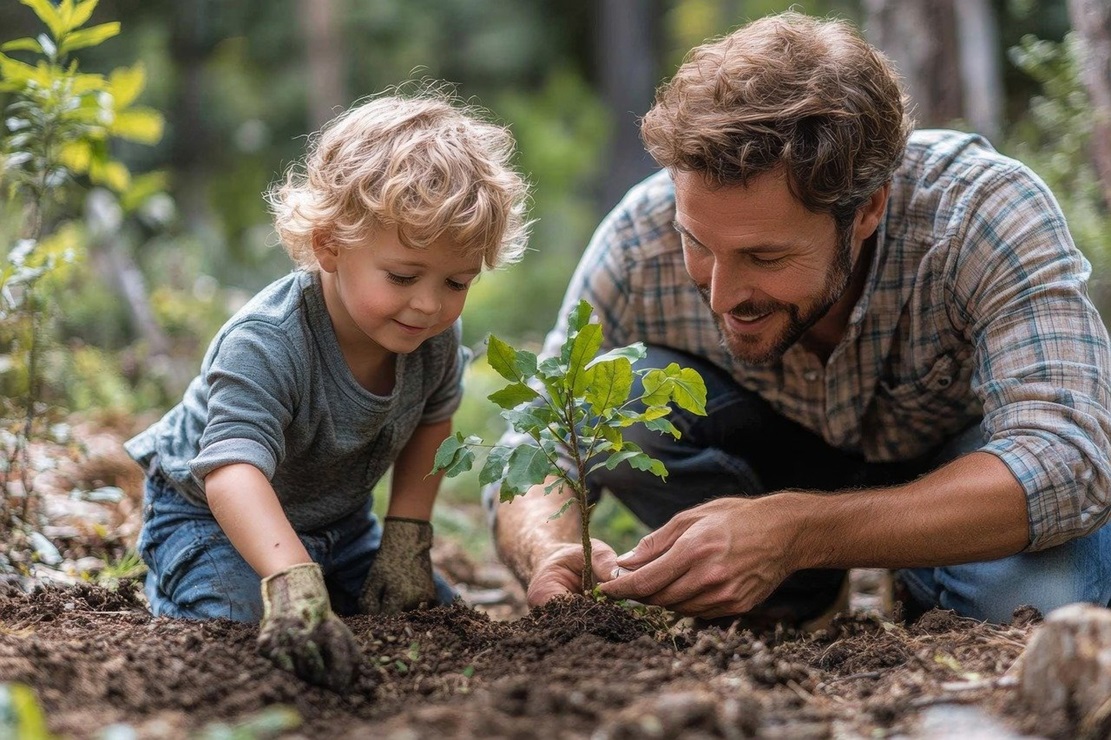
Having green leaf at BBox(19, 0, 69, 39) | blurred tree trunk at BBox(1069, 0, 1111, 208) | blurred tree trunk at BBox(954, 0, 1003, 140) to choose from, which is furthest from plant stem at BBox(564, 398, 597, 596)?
blurred tree trunk at BBox(954, 0, 1003, 140)

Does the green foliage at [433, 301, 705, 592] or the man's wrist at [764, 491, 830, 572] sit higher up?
the green foliage at [433, 301, 705, 592]

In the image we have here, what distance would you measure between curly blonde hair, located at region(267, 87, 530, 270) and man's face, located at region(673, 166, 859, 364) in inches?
16.8

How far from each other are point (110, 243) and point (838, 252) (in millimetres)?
4248

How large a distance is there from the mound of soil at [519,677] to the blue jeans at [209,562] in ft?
0.44

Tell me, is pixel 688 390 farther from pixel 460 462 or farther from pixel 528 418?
pixel 460 462

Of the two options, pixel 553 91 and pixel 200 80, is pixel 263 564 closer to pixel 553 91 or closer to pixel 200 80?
pixel 200 80

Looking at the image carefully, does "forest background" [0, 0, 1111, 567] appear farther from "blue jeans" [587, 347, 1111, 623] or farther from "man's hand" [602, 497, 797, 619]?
"man's hand" [602, 497, 797, 619]

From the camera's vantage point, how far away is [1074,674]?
154cm

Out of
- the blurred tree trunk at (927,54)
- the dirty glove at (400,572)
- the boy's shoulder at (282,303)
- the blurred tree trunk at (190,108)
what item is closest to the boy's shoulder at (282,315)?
the boy's shoulder at (282,303)

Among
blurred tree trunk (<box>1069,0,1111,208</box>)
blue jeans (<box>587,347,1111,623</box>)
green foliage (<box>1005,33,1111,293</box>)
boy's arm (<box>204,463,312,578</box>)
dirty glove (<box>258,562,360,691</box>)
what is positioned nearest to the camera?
dirty glove (<box>258,562,360,691</box>)

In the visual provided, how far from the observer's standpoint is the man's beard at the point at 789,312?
8.59ft

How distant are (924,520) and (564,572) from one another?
2.70 ft

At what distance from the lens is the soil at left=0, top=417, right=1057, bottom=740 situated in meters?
1.48

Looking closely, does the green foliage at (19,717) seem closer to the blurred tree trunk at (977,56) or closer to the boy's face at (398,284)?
the boy's face at (398,284)
